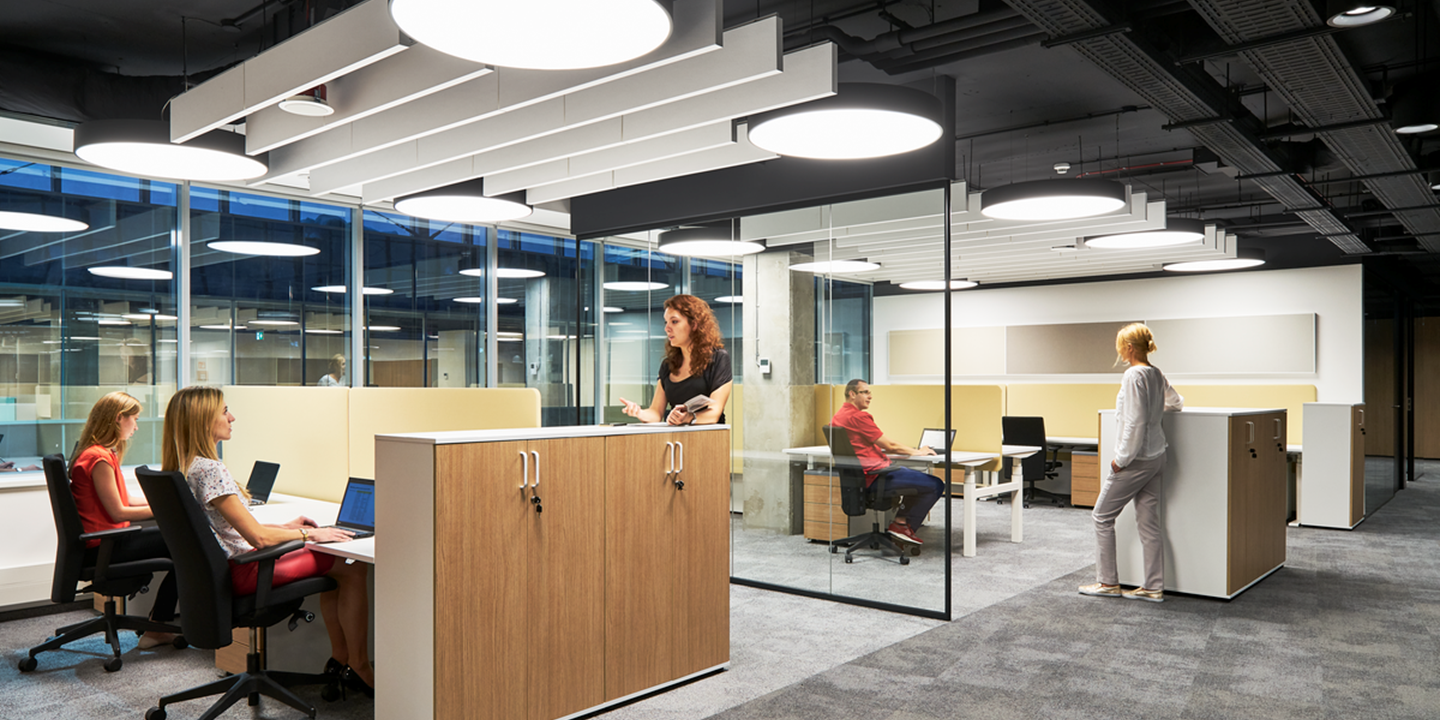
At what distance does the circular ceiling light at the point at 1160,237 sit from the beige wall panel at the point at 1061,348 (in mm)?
3046

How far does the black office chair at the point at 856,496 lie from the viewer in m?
5.64

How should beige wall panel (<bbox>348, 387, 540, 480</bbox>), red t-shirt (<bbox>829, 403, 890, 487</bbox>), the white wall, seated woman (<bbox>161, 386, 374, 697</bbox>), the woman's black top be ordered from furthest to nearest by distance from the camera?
the white wall, red t-shirt (<bbox>829, 403, 890, 487</bbox>), beige wall panel (<bbox>348, 387, 540, 480</bbox>), the woman's black top, seated woman (<bbox>161, 386, 374, 697</bbox>)

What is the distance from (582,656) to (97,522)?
2.62m

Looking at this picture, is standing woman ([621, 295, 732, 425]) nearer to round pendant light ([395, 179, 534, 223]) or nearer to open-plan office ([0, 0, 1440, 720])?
open-plan office ([0, 0, 1440, 720])

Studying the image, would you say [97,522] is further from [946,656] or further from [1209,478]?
[1209,478]

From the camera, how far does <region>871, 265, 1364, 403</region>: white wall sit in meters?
10.2

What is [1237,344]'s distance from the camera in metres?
10.8

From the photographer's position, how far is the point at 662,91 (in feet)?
13.8

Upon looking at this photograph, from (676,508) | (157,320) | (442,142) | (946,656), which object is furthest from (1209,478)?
(157,320)

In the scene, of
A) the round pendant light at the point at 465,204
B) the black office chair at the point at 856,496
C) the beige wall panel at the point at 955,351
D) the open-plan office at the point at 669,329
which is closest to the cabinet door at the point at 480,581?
the open-plan office at the point at 669,329

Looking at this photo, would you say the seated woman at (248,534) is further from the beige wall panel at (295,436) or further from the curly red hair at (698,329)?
the curly red hair at (698,329)

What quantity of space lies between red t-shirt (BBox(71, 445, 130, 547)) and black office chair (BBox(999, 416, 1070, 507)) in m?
7.84

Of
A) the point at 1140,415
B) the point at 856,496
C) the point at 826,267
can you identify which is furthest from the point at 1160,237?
the point at 856,496

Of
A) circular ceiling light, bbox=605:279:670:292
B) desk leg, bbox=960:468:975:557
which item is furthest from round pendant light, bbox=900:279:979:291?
circular ceiling light, bbox=605:279:670:292
